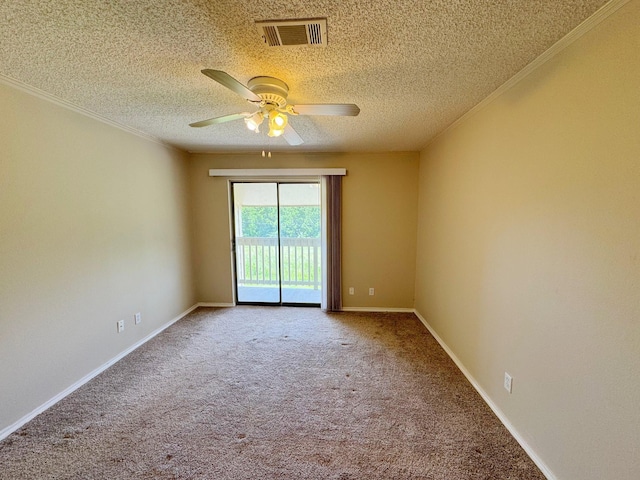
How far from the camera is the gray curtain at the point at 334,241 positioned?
3857 millimetres

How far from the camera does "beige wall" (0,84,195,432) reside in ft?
5.95

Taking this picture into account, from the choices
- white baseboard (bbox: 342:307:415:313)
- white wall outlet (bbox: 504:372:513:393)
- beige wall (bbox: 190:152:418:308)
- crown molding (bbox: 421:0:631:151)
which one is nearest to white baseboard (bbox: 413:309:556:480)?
white wall outlet (bbox: 504:372:513:393)

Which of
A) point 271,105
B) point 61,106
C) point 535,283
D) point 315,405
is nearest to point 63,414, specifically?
point 315,405

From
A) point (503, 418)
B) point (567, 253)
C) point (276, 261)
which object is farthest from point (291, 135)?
point (276, 261)

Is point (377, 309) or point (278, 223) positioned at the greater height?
point (278, 223)

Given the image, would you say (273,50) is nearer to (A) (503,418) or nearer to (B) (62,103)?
(B) (62,103)

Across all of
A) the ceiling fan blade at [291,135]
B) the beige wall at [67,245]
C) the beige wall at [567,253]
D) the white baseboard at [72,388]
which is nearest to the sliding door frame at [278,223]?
the beige wall at [67,245]

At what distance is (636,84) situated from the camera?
1.06 meters

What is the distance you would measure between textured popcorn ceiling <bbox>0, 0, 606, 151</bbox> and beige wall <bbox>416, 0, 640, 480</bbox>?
10.8 inches

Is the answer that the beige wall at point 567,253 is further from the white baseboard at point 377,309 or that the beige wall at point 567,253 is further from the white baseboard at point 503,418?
the white baseboard at point 377,309

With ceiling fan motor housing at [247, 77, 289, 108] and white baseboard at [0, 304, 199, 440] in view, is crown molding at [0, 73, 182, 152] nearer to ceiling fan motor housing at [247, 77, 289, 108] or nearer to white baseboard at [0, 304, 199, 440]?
ceiling fan motor housing at [247, 77, 289, 108]

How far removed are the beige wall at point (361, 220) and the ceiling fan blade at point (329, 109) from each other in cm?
214

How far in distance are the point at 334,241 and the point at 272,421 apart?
247cm

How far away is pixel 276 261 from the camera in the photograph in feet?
15.9
